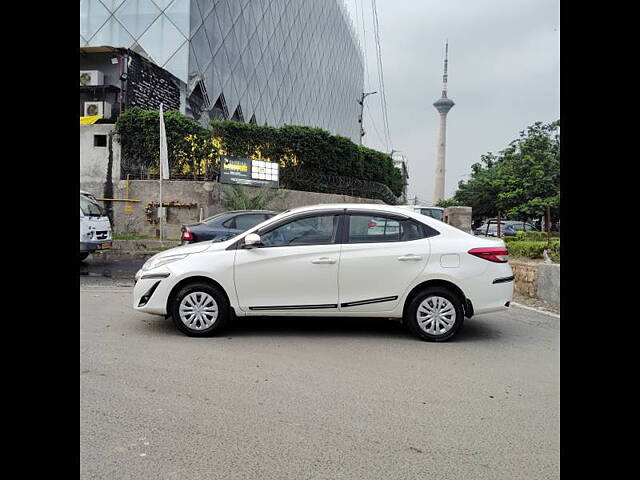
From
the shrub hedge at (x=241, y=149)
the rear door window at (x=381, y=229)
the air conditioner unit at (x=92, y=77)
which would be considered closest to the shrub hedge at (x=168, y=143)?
the shrub hedge at (x=241, y=149)

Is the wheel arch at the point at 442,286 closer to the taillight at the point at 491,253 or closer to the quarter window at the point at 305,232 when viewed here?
the taillight at the point at 491,253

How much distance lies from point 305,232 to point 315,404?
8.20 ft

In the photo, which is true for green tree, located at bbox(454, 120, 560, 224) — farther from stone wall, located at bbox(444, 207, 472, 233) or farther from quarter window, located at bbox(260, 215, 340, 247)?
quarter window, located at bbox(260, 215, 340, 247)

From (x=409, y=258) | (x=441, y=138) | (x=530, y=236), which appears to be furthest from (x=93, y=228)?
(x=441, y=138)

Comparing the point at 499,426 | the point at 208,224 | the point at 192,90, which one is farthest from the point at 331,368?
the point at 192,90

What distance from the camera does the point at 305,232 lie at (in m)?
5.73

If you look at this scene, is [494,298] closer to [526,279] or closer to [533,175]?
[526,279]

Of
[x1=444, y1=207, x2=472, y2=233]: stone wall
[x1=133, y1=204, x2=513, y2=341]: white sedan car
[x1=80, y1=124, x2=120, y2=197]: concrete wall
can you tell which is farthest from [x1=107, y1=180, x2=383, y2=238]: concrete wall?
[x1=133, y1=204, x2=513, y2=341]: white sedan car

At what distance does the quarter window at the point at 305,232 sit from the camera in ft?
18.6

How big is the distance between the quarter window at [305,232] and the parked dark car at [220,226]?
517cm

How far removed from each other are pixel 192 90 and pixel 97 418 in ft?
81.4

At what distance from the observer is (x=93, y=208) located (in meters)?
11.9

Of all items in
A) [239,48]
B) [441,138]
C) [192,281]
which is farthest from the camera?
[441,138]
